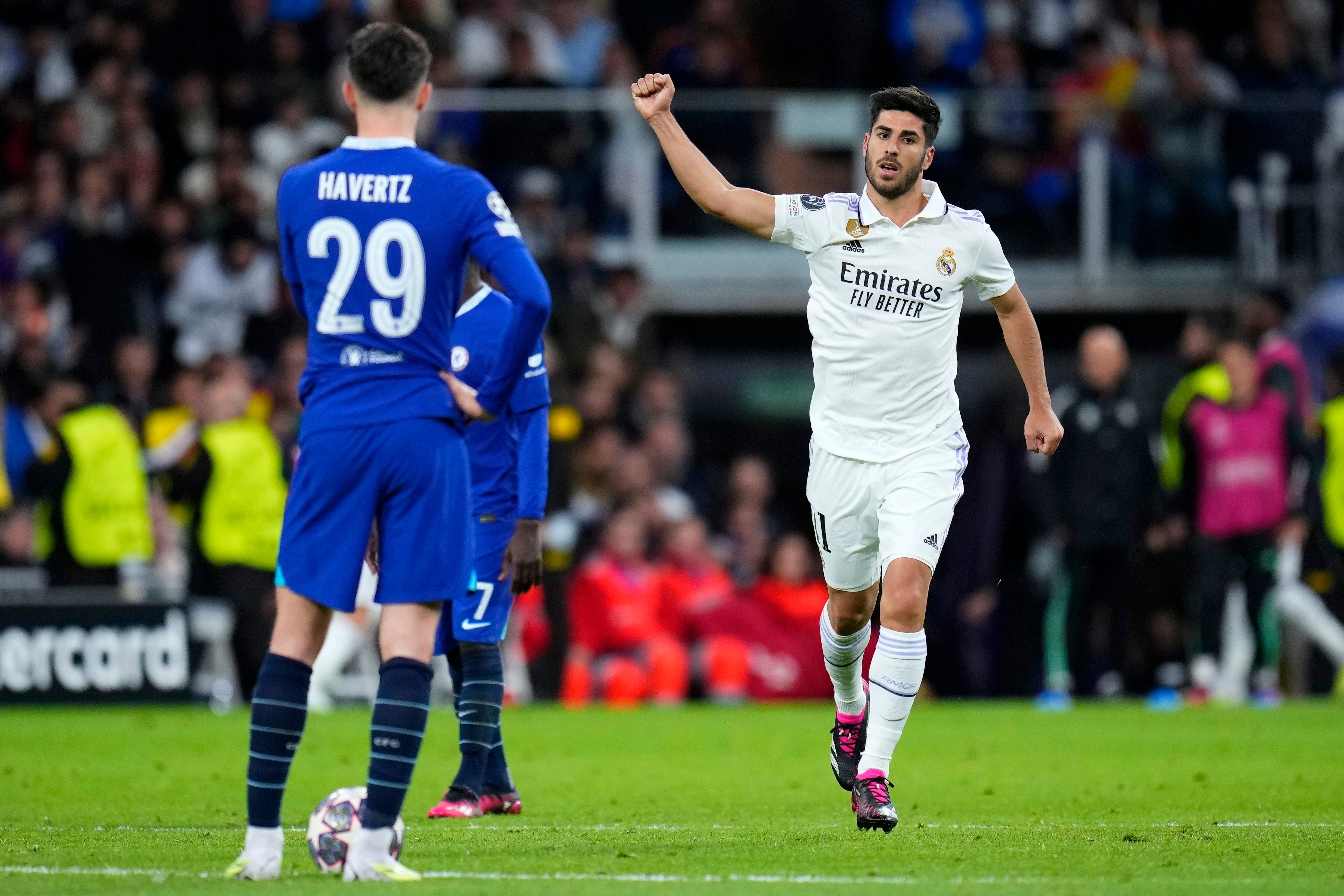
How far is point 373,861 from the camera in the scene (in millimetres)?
5695

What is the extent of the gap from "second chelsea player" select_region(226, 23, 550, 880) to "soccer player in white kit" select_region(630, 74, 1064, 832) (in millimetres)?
1734

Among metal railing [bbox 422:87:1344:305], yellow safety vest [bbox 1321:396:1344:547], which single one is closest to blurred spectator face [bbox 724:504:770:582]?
metal railing [bbox 422:87:1344:305]

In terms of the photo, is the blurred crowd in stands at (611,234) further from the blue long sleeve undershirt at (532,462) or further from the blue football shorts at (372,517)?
the blue football shorts at (372,517)

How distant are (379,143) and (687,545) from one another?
9.96 meters

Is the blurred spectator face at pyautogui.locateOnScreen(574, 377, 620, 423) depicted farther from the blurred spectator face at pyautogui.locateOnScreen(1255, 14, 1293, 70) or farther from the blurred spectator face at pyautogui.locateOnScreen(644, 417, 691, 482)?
the blurred spectator face at pyautogui.locateOnScreen(1255, 14, 1293, 70)

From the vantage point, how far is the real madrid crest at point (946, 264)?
24.9 feet

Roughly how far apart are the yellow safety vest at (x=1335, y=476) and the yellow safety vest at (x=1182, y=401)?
2.77ft

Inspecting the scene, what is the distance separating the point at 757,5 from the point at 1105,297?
4.69 m

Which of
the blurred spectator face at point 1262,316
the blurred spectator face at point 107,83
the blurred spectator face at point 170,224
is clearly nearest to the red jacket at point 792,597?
the blurred spectator face at point 1262,316

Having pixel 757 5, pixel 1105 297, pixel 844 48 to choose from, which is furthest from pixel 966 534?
pixel 757 5

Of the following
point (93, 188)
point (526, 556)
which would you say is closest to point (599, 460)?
point (93, 188)

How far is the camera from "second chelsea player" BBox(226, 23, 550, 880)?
5.70 m

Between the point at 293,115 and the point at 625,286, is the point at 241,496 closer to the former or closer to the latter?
the point at 625,286

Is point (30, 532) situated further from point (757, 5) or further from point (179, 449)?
point (757, 5)
